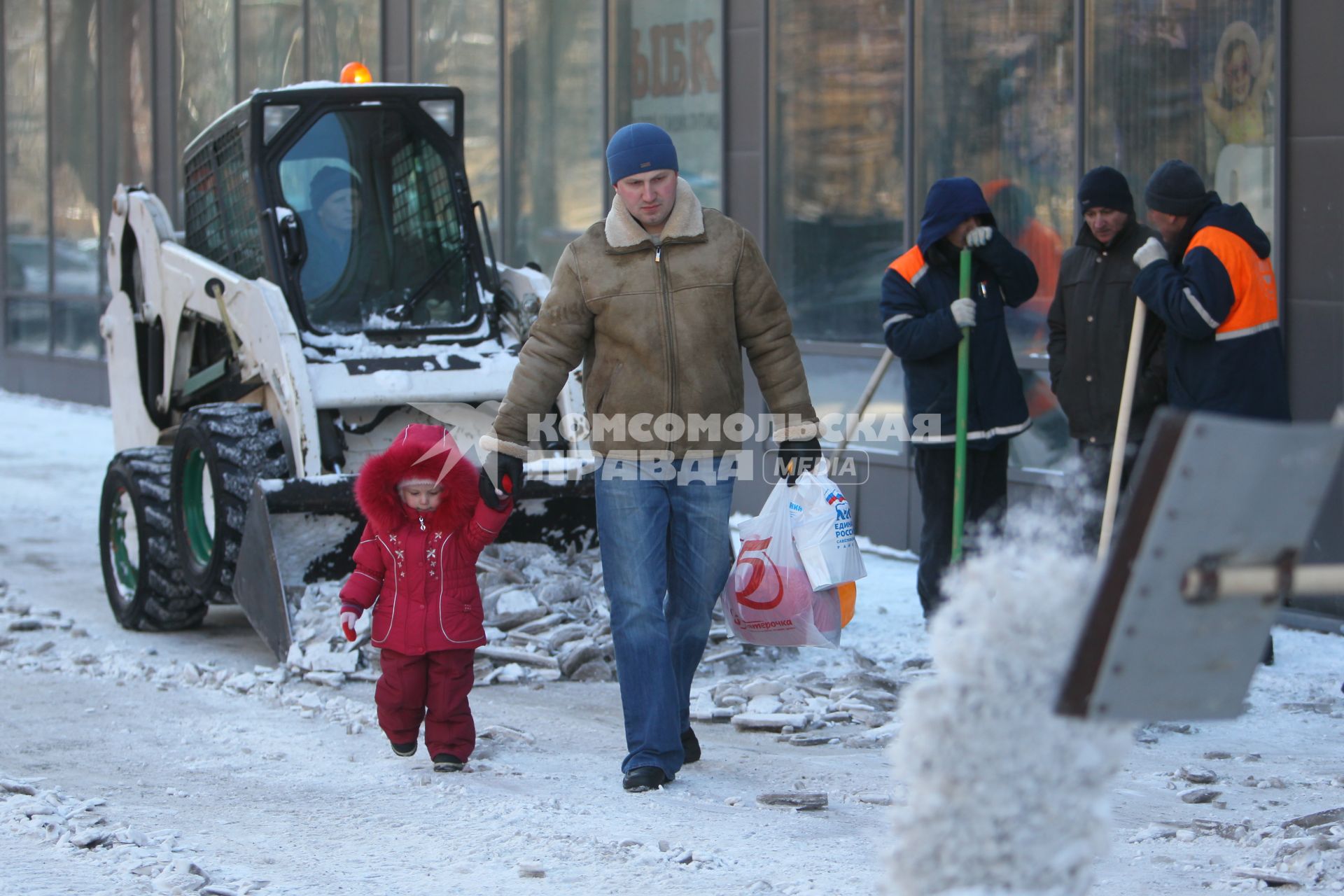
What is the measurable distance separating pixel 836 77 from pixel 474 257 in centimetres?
313

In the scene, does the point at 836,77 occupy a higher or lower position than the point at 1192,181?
higher

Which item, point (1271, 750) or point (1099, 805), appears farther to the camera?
point (1271, 750)

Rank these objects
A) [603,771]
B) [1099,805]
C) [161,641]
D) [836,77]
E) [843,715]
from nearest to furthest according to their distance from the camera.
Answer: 1. [1099,805]
2. [603,771]
3. [843,715]
4. [161,641]
5. [836,77]

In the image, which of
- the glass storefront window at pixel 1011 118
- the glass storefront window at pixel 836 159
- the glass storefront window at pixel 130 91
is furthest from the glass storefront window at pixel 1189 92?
the glass storefront window at pixel 130 91

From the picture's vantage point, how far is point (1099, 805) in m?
2.59

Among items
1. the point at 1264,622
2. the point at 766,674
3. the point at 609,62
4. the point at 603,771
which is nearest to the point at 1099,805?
the point at 1264,622

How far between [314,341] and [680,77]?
178 inches

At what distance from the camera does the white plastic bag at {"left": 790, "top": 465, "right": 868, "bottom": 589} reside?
5.37 metres

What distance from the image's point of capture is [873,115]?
32.0 feet

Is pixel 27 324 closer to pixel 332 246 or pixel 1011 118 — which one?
pixel 332 246

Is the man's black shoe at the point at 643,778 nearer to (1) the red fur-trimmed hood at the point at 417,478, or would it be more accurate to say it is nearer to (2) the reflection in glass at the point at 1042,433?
(1) the red fur-trimmed hood at the point at 417,478

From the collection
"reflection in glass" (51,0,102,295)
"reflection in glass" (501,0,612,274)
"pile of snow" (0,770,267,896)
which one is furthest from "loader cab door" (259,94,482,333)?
"reflection in glass" (51,0,102,295)

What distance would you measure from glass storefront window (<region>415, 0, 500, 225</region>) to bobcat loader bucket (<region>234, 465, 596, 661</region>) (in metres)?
6.51

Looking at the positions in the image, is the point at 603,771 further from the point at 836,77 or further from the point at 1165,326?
the point at 836,77
